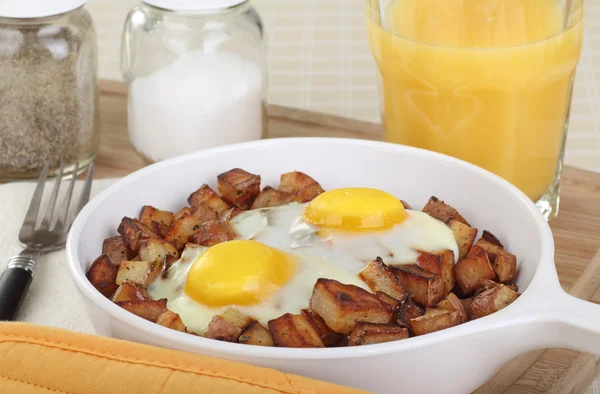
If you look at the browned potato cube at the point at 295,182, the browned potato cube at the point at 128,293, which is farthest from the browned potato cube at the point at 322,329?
the browned potato cube at the point at 295,182

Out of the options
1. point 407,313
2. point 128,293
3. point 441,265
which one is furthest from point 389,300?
point 128,293

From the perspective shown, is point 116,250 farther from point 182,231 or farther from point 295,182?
point 295,182

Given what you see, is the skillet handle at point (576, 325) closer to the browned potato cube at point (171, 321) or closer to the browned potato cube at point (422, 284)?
the browned potato cube at point (422, 284)

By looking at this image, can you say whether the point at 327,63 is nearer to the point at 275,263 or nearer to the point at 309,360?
the point at 275,263

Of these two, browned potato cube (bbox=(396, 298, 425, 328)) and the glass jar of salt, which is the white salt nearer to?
the glass jar of salt

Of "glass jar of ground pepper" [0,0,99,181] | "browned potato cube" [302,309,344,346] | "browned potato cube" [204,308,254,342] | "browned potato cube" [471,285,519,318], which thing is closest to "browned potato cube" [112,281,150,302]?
"browned potato cube" [204,308,254,342]
